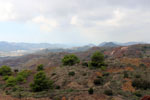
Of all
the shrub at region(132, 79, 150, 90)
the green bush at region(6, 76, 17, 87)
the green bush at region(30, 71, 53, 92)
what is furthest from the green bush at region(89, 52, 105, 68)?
the green bush at region(6, 76, 17, 87)

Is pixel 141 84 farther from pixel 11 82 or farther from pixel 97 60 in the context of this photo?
pixel 11 82

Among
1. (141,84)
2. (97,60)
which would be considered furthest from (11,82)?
(141,84)

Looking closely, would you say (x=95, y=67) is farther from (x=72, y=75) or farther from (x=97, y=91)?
(x=97, y=91)

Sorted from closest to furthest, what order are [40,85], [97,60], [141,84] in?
[141,84] → [40,85] → [97,60]

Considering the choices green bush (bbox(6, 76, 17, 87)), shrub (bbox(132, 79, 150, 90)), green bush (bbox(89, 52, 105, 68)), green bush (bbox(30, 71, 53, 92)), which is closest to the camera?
shrub (bbox(132, 79, 150, 90))

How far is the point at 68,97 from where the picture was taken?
49.1 ft

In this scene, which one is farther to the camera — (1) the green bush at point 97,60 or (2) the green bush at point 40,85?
(1) the green bush at point 97,60

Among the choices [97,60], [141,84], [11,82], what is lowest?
A: [11,82]

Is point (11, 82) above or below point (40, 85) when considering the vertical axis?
below

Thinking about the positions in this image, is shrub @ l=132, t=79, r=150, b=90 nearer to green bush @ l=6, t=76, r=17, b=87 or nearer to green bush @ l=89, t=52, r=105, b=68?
green bush @ l=89, t=52, r=105, b=68

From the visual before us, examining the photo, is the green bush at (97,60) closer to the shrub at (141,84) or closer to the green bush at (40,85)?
the shrub at (141,84)

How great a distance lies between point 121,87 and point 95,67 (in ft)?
34.7

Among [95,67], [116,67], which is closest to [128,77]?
[116,67]

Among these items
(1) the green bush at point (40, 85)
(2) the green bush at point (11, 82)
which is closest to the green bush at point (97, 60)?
(1) the green bush at point (40, 85)
